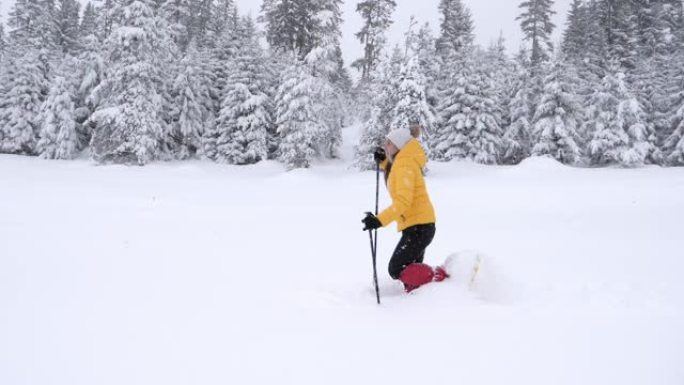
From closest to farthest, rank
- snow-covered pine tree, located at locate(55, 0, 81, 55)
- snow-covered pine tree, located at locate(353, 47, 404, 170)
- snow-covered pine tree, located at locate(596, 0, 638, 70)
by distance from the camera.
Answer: snow-covered pine tree, located at locate(353, 47, 404, 170), snow-covered pine tree, located at locate(596, 0, 638, 70), snow-covered pine tree, located at locate(55, 0, 81, 55)

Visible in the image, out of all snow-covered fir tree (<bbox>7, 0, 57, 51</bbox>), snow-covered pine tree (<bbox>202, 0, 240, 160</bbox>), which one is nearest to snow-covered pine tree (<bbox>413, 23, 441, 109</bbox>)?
snow-covered pine tree (<bbox>202, 0, 240, 160</bbox>)

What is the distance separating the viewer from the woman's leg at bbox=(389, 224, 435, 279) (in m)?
4.97

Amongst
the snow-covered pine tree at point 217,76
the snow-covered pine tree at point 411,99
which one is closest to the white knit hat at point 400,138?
the snow-covered pine tree at point 411,99

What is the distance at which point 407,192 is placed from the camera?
468cm

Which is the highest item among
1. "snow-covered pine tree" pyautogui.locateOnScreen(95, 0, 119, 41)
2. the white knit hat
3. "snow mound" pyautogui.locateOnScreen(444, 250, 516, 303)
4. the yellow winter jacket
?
"snow-covered pine tree" pyautogui.locateOnScreen(95, 0, 119, 41)

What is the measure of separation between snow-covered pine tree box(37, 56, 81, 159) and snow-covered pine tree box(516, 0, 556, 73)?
35.7 meters

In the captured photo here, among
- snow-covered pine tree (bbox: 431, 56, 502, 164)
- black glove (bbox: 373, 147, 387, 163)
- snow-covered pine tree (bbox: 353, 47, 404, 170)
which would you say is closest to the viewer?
black glove (bbox: 373, 147, 387, 163)

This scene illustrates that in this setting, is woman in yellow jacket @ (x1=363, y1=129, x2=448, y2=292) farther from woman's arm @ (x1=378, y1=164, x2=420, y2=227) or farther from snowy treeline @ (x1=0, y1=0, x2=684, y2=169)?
snowy treeline @ (x1=0, y1=0, x2=684, y2=169)

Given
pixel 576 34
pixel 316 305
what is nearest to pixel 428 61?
pixel 576 34

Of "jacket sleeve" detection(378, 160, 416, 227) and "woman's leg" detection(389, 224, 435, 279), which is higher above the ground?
"jacket sleeve" detection(378, 160, 416, 227)

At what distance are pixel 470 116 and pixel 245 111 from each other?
14756 mm

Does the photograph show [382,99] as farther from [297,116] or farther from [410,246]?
[410,246]

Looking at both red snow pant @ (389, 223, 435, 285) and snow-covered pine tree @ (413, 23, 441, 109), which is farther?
snow-covered pine tree @ (413, 23, 441, 109)

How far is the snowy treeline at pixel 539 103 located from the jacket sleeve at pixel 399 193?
1972 centimetres
